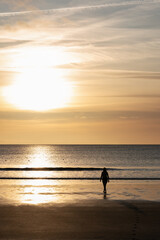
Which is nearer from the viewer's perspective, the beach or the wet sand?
the wet sand

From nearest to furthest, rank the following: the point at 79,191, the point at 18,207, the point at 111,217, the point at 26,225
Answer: the point at 26,225
the point at 111,217
the point at 18,207
the point at 79,191

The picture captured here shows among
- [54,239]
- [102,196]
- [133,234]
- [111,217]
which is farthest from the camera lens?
[102,196]

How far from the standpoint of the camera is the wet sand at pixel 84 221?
53.5 ft

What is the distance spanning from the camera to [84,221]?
765 inches

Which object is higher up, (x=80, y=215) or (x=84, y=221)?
(x=80, y=215)

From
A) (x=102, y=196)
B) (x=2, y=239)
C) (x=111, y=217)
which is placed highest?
(x=102, y=196)

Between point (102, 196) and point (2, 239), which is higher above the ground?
point (102, 196)

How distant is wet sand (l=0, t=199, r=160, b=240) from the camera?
1631cm

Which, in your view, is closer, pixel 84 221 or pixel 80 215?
pixel 84 221

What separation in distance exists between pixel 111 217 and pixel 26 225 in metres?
5.32

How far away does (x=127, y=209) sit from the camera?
23.2 meters

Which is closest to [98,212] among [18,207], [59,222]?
[59,222]

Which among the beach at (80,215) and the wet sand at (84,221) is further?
the beach at (80,215)

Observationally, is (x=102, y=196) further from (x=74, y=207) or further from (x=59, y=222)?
(x=59, y=222)
